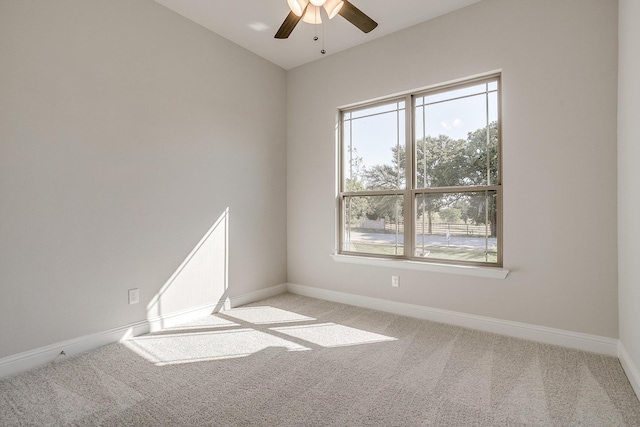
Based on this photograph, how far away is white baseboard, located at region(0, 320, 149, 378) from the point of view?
2.12 metres

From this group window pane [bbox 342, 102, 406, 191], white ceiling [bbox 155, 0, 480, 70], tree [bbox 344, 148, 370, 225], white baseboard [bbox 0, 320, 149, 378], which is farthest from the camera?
tree [bbox 344, 148, 370, 225]

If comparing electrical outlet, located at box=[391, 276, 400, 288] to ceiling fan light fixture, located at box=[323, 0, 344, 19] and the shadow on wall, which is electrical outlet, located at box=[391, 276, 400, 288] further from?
ceiling fan light fixture, located at box=[323, 0, 344, 19]

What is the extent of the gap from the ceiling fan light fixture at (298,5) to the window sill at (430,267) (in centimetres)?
241

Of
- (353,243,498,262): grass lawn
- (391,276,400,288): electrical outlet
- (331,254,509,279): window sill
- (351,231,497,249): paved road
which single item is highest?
(351,231,497,249): paved road

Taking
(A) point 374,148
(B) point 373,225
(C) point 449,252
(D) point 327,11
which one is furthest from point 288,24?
(C) point 449,252

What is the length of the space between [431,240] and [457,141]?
100 centimetres

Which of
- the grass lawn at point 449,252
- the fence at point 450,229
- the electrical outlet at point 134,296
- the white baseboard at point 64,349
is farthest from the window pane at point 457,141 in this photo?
the white baseboard at point 64,349

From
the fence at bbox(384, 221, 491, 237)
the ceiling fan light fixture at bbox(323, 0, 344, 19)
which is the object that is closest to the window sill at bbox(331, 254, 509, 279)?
the fence at bbox(384, 221, 491, 237)

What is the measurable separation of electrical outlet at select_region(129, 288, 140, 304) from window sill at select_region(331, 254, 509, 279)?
203cm

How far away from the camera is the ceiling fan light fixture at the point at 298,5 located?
221cm

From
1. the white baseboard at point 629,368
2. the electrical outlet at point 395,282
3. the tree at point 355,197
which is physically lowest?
the white baseboard at point 629,368

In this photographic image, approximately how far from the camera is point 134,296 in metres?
2.74

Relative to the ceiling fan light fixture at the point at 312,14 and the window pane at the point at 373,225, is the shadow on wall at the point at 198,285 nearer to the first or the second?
the window pane at the point at 373,225

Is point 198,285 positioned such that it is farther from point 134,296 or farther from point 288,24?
point 288,24
